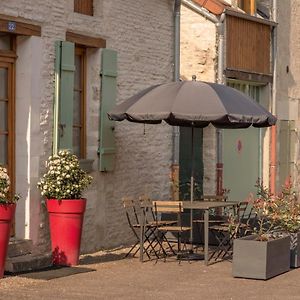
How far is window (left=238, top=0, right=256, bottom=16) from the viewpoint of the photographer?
60.7ft

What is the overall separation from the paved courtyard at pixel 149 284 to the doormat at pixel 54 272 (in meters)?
0.03

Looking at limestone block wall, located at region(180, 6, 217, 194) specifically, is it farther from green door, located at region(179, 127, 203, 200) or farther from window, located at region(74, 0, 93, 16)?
window, located at region(74, 0, 93, 16)

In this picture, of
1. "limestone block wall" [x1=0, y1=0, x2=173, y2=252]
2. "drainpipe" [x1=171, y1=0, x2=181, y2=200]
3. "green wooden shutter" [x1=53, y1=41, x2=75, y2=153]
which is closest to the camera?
"limestone block wall" [x1=0, y1=0, x2=173, y2=252]


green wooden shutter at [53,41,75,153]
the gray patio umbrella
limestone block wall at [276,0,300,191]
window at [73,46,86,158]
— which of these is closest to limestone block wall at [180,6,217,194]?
limestone block wall at [276,0,300,191]

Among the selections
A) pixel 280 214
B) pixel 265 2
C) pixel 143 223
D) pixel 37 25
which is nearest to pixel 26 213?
pixel 143 223

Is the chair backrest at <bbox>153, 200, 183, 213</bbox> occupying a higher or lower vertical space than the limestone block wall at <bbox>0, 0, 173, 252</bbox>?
lower

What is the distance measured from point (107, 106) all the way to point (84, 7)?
1397mm

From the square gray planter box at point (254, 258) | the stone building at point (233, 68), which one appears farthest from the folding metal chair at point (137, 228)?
the stone building at point (233, 68)

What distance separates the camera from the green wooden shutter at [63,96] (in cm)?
1212

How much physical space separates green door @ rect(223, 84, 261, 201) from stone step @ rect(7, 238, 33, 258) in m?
6.55

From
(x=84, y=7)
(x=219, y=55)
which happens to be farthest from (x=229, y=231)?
(x=219, y=55)

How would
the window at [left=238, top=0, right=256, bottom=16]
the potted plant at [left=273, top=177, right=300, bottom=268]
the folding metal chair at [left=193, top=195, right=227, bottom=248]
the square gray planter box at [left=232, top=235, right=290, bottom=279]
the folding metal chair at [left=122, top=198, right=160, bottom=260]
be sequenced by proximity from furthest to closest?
1. the window at [left=238, top=0, right=256, bottom=16]
2. the folding metal chair at [left=193, top=195, right=227, bottom=248]
3. the folding metal chair at [left=122, top=198, right=160, bottom=260]
4. the potted plant at [left=273, top=177, right=300, bottom=268]
5. the square gray planter box at [left=232, top=235, right=290, bottom=279]

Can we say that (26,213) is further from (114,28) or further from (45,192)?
(114,28)

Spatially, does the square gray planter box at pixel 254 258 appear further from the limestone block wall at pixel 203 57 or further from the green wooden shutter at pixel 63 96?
the limestone block wall at pixel 203 57
